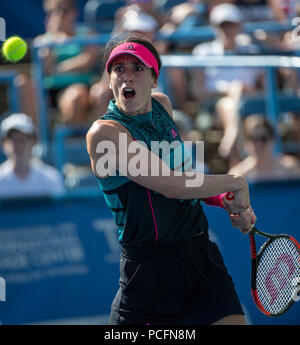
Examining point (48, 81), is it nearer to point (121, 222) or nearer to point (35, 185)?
point (35, 185)

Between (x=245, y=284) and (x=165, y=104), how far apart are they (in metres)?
2.09

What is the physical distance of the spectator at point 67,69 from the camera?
6746 millimetres

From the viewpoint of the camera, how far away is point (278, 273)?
3197 millimetres

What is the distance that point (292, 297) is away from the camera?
3.13m

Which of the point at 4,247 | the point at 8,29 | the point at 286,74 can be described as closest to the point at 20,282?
the point at 4,247

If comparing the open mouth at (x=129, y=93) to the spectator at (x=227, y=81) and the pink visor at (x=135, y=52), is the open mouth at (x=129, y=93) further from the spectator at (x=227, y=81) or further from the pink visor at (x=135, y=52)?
the spectator at (x=227, y=81)

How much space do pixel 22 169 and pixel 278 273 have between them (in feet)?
9.20

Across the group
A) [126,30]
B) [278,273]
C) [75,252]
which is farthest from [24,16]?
[278,273]

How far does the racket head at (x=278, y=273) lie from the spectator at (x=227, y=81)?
2.65 meters

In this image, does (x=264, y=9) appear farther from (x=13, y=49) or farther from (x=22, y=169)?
(x=13, y=49)

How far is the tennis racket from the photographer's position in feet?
10.2

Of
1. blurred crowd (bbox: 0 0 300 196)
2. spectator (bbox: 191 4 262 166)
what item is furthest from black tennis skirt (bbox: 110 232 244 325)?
spectator (bbox: 191 4 262 166)

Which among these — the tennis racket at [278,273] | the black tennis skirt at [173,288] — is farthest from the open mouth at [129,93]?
the tennis racket at [278,273]

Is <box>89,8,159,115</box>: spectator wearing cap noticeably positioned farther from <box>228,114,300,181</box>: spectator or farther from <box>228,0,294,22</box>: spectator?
<box>228,114,300,181</box>: spectator
